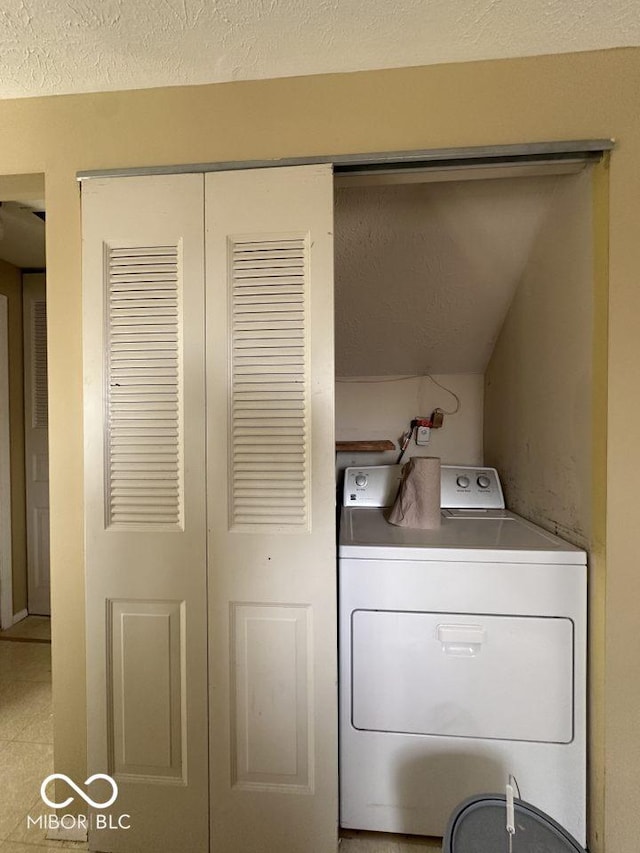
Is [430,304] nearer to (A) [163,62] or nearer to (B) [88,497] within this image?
(A) [163,62]

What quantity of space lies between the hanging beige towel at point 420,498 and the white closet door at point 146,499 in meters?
0.75

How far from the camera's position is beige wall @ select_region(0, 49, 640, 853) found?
1.15 metres

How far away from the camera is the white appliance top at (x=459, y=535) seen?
1.23m

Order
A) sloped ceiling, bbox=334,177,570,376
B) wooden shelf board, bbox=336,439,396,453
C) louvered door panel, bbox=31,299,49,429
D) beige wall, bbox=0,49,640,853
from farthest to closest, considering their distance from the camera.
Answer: louvered door panel, bbox=31,299,49,429 → wooden shelf board, bbox=336,439,396,453 → sloped ceiling, bbox=334,177,570,376 → beige wall, bbox=0,49,640,853

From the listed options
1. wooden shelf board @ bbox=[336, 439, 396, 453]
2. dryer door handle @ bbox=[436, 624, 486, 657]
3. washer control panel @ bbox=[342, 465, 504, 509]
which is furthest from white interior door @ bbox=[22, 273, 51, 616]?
dryer door handle @ bbox=[436, 624, 486, 657]

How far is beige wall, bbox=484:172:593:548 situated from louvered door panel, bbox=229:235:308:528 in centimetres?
85

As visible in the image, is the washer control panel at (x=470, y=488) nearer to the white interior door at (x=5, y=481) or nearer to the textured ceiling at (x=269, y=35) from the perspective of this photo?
the textured ceiling at (x=269, y=35)

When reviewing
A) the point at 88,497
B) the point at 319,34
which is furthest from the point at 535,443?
the point at 88,497

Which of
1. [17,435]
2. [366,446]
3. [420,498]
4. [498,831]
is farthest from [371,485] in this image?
[17,435]

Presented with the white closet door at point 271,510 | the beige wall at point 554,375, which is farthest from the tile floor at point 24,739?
the beige wall at point 554,375

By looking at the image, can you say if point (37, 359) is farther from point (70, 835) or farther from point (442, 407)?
point (442, 407)

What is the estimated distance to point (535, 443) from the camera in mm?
1586

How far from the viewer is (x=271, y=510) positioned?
1.22 meters

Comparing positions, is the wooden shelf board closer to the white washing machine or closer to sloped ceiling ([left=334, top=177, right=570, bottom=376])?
sloped ceiling ([left=334, top=177, right=570, bottom=376])
